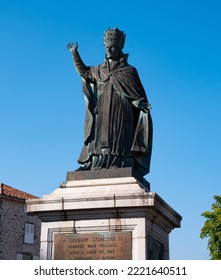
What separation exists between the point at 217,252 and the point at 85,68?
24.0m

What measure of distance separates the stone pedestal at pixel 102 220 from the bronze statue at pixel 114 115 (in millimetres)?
703

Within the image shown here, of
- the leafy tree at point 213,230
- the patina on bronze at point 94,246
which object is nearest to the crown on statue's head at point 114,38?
the patina on bronze at point 94,246

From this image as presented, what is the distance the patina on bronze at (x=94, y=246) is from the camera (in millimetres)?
7871

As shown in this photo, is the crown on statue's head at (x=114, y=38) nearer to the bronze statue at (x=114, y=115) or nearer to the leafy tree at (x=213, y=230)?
the bronze statue at (x=114, y=115)

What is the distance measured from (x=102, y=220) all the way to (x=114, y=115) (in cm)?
226

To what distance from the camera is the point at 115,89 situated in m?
9.59

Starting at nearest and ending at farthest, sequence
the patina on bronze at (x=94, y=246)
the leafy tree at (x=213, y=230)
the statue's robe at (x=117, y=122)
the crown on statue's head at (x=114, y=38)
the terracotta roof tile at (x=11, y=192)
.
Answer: the patina on bronze at (x=94, y=246), the statue's robe at (x=117, y=122), the crown on statue's head at (x=114, y=38), the leafy tree at (x=213, y=230), the terracotta roof tile at (x=11, y=192)

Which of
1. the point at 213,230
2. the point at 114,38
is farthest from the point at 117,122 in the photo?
the point at 213,230

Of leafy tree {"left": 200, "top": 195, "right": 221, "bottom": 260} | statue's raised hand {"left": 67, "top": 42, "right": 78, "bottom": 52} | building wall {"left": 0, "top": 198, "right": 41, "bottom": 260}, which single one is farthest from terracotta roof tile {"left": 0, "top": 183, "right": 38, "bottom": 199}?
statue's raised hand {"left": 67, "top": 42, "right": 78, "bottom": 52}

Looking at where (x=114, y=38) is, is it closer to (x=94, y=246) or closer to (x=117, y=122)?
(x=117, y=122)

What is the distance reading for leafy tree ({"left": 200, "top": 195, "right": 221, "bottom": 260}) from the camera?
31828 millimetres

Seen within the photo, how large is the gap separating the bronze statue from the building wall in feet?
82.7

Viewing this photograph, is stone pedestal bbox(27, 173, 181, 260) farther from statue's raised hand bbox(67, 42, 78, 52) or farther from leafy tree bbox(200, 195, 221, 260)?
leafy tree bbox(200, 195, 221, 260)
